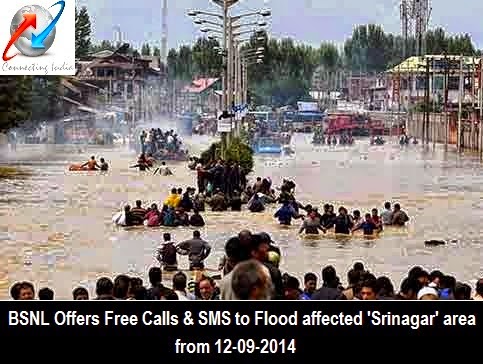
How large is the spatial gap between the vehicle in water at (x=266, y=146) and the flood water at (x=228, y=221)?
30.2 feet

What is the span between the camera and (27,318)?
18.9ft

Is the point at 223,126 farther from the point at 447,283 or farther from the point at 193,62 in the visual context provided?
the point at 193,62

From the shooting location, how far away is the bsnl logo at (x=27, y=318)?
5.74 m

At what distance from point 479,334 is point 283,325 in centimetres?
81

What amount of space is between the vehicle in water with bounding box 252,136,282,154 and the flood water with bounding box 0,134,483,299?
30.2ft

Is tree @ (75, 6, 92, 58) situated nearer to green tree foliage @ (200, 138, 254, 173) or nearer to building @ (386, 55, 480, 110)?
building @ (386, 55, 480, 110)

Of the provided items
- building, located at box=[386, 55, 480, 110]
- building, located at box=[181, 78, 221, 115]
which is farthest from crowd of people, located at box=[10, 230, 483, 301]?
building, located at box=[181, 78, 221, 115]

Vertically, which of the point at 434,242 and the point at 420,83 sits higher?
the point at 420,83

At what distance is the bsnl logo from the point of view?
18.8 feet

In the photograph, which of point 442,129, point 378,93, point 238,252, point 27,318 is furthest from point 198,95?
point 27,318

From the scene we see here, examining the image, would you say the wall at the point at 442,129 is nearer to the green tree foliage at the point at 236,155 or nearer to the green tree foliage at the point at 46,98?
the green tree foliage at the point at 46,98

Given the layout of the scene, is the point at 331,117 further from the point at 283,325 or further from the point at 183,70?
the point at 283,325
